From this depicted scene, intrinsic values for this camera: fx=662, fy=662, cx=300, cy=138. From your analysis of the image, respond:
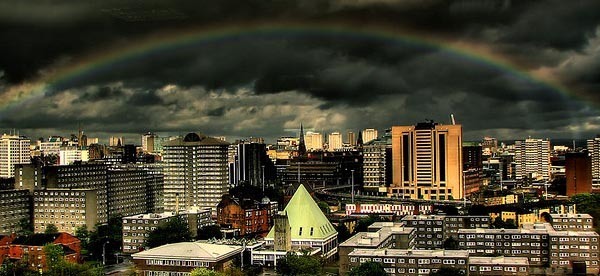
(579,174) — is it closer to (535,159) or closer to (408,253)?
(535,159)

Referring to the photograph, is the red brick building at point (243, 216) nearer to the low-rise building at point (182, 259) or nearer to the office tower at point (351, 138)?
the low-rise building at point (182, 259)

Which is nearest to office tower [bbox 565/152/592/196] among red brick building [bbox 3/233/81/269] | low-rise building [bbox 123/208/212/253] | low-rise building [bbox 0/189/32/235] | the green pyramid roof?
the green pyramid roof

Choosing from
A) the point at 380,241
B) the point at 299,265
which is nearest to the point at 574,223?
the point at 380,241

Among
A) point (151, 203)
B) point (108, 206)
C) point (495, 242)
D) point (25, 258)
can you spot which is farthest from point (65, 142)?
point (495, 242)

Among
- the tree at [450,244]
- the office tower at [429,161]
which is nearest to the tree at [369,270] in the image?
the tree at [450,244]

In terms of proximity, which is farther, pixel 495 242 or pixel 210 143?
pixel 210 143

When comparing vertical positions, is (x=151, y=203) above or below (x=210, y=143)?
below

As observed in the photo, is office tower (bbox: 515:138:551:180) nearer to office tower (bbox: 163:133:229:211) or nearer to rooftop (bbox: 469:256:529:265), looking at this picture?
office tower (bbox: 163:133:229:211)

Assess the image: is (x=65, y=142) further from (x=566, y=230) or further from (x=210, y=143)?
(x=566, y=230)
